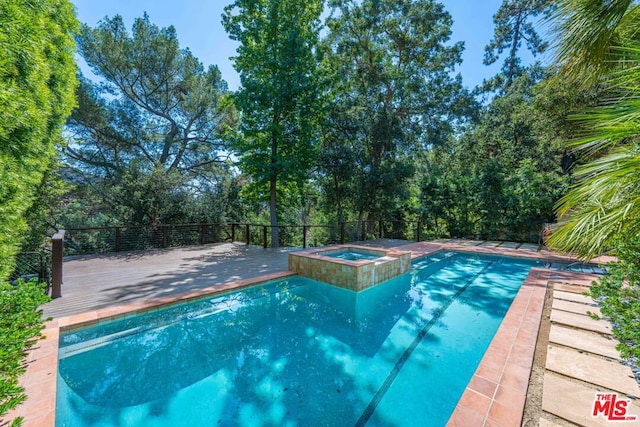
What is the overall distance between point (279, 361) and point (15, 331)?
2.29 metres

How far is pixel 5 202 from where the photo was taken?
2785 mm

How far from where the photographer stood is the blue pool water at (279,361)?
2250mm

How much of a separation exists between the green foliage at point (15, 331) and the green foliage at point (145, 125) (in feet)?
26.5

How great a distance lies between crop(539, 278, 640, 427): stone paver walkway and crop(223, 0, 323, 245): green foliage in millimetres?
7377

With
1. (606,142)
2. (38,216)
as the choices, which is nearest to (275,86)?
(38,216)

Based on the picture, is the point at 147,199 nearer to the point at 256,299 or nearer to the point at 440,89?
the point at 256,299

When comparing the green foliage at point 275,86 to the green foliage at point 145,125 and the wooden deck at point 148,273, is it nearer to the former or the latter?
the green foliage at point 145,125

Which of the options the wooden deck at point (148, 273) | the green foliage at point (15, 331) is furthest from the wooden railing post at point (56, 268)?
the green foliage at point (15, 331)

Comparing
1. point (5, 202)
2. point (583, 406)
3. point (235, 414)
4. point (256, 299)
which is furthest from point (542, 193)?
point (5, 202)

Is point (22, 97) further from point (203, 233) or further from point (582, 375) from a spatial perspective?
point (203, 233)

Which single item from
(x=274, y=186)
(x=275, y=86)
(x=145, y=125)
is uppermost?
(x=145, y=125)

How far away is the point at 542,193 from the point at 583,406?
10047mm

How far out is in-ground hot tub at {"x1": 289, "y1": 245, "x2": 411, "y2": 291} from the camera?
5070 mm

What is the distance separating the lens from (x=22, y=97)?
2.40 m
